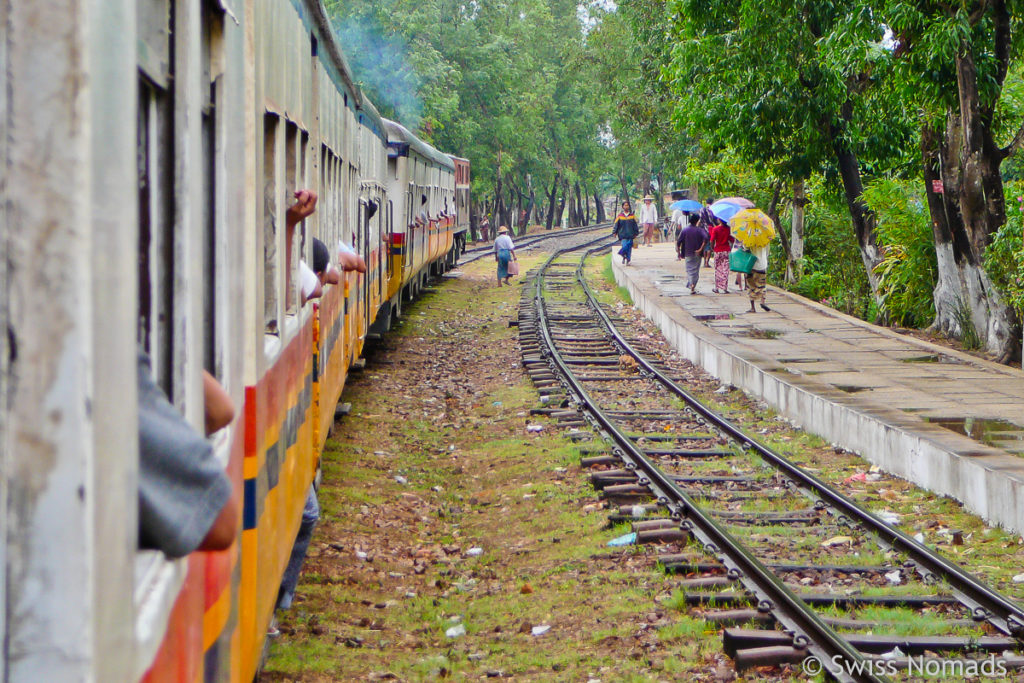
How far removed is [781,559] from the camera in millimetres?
6645

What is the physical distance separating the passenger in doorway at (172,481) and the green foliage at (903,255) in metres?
16.0

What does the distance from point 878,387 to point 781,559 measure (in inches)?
211

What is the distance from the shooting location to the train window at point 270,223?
4.09 meters

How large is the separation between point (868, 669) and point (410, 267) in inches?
565

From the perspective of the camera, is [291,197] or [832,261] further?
[832,261]

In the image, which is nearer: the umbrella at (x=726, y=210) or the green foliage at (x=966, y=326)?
the green foliage at (x=966, y=326)

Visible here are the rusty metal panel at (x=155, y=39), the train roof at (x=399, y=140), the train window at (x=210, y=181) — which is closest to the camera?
the rusty metal panel at (x=155, y=39)

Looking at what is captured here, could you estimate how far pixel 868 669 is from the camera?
467 cm

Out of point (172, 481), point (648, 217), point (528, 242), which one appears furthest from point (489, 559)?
point (528, 242)

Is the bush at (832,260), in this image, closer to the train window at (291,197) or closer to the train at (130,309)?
the train window at (291,197)

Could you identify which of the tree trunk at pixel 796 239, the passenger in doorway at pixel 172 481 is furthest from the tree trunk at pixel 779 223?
the passenger in doorway at pixel 172 481

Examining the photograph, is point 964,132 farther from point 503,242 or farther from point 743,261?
point 503,242

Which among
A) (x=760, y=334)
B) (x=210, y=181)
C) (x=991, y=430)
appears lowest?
(x=991, y=430)

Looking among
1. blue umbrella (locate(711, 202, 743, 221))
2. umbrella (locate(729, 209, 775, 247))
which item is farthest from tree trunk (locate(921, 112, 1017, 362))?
blue umbrella (locate(711, 202, 743, 221))
